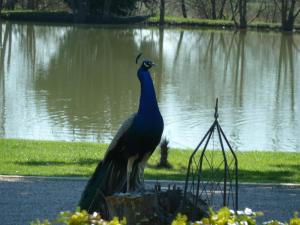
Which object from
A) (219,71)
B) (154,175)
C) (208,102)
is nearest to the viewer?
(154,175)

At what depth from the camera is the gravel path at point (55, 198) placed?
7.98 meters

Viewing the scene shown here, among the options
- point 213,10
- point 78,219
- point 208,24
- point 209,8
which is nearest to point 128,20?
point 208,24

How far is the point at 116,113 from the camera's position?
1848 cm

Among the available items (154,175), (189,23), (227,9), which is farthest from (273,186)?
(227,9)

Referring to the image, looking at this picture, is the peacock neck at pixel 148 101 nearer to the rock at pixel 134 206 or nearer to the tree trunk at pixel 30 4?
the rock at pixel 134 206

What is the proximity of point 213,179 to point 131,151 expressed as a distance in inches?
81.5

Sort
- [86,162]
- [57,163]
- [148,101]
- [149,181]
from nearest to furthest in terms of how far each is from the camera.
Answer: [148,101] → [149,181] → [57,163] → [86,162]

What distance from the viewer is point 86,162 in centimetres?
1129

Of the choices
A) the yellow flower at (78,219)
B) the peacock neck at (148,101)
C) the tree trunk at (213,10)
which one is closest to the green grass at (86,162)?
the peacock neck at (148,101)

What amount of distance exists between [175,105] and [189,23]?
134 ft

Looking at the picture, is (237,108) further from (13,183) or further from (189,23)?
(189,23)

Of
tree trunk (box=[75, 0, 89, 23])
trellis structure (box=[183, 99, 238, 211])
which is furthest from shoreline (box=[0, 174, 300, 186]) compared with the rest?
tree trunk (box=[75, 0, 89, 23])

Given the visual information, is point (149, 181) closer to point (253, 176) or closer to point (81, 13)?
point (253, 176)

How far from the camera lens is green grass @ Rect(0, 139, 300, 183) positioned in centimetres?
1038
